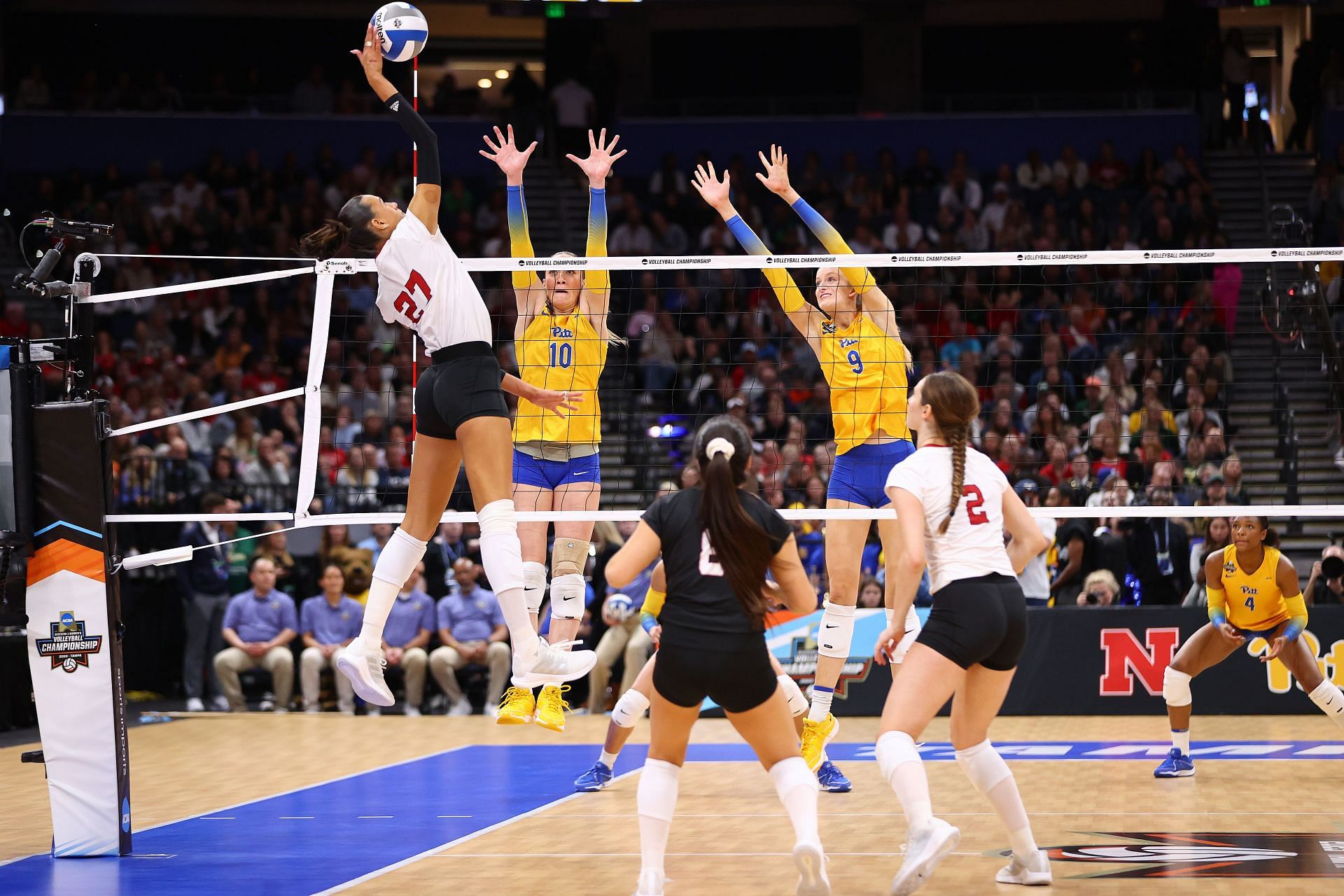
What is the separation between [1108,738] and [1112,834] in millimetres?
4240

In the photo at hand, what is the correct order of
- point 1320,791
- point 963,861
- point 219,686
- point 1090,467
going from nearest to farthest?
point 963,861, point 1320,791, point 1090,467, point 219,686

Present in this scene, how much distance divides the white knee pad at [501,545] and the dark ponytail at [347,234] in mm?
1306

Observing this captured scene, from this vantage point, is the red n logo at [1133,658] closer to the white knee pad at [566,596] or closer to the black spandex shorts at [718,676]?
the white knee pad at [566,596]

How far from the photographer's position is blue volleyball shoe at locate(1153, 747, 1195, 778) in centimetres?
879

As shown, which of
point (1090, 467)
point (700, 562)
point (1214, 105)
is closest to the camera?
point (700, 562)

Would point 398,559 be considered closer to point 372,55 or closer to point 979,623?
point 372,55

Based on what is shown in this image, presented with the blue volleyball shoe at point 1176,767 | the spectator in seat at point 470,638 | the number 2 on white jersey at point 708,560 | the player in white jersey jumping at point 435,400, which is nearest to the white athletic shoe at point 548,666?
the player in white jersey jumping at point 435,400

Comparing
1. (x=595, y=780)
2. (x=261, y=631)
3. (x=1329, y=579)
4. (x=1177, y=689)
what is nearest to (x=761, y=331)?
(x=261, y=631)

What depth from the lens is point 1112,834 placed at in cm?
682

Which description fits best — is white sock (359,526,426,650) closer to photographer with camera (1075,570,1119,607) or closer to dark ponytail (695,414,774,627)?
dark ponytail (695,414,774,627)

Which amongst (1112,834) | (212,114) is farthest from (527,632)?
(212,114)

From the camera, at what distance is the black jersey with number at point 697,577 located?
16.7ft

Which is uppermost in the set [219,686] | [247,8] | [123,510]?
[247,8]

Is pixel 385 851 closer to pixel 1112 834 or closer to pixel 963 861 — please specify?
pixel 963 861
